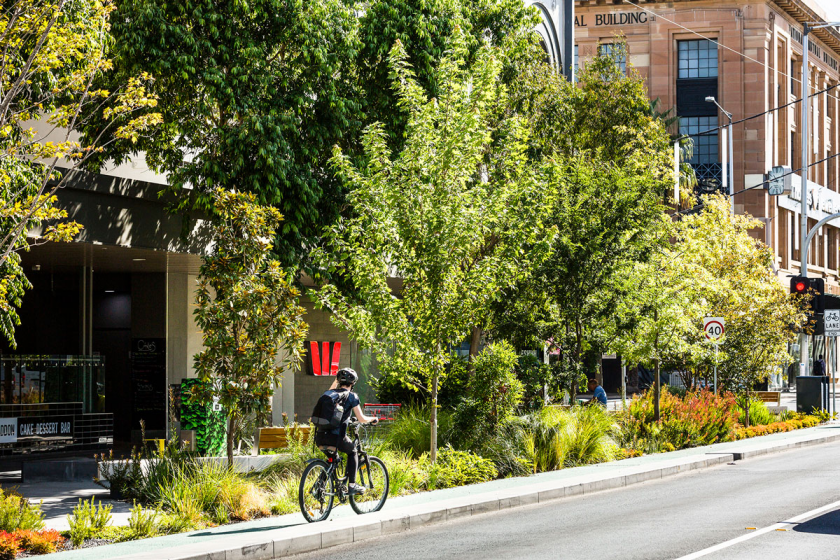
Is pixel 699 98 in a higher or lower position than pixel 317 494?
higher

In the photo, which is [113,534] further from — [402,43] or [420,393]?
[420,393]

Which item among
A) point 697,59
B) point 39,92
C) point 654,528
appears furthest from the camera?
point 697,59

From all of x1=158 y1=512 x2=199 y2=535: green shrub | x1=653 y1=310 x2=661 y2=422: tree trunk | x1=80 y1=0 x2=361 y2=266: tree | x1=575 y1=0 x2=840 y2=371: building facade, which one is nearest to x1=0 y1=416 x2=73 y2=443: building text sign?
x1=80 y1=0 x2=361 y2=266: tree

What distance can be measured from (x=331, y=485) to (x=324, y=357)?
726 inches

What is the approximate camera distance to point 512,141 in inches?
743

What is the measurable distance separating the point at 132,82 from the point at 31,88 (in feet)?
4.88

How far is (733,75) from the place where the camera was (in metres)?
56.3

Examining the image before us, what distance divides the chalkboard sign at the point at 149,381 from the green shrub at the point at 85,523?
12.7 m

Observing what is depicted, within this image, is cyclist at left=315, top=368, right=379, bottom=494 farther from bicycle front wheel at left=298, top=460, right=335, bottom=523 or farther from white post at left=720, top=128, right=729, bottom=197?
white post at left=720, top=128, right=729, bottom=197

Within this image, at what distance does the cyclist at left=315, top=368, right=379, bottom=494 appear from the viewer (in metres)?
11.8

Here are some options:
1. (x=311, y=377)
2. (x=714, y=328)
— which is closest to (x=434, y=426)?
(x=714, y=328)

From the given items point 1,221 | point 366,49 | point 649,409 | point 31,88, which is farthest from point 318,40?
point 649,409

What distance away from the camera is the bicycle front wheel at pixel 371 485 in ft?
40.9

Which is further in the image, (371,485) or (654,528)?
(371,485)
